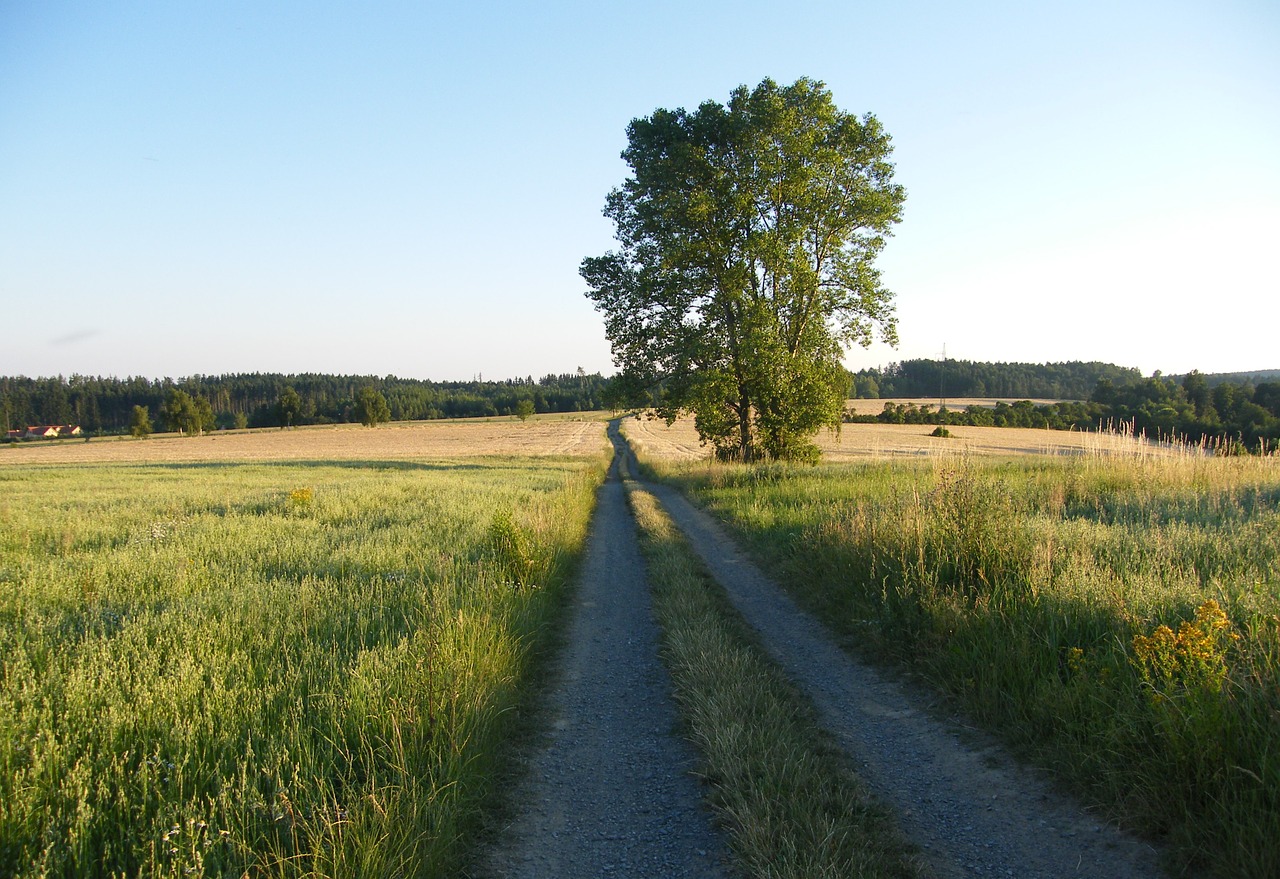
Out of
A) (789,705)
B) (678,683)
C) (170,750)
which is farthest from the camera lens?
(678,683)

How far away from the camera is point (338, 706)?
442 centimetres

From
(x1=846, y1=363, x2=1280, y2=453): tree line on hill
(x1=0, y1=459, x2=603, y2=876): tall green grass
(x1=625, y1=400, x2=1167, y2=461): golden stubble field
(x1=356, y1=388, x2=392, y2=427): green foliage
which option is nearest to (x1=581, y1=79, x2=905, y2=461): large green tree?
(x1=625, y1=400, x2=1167, y2=461): golden stubble field

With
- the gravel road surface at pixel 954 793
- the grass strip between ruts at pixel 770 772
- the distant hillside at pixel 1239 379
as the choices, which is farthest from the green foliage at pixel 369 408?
the gravel road surface at pixel 954 793

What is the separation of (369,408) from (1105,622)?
12385cm

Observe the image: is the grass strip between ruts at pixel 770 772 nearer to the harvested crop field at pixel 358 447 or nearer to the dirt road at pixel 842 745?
the dirt road at pixel 842 745

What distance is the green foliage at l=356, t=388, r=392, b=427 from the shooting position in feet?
382

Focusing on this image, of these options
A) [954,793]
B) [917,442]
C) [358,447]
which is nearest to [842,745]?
[954,793]

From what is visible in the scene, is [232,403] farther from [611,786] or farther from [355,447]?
[611,786]

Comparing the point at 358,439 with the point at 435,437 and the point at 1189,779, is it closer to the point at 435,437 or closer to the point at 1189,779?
the point at 435,437

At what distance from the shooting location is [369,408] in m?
117

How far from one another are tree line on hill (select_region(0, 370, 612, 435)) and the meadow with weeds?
10978 centimetres

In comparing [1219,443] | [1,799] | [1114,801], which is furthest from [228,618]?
[1219,443]

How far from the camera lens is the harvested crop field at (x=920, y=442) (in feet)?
43.8

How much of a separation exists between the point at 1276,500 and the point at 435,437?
86.3 metres
